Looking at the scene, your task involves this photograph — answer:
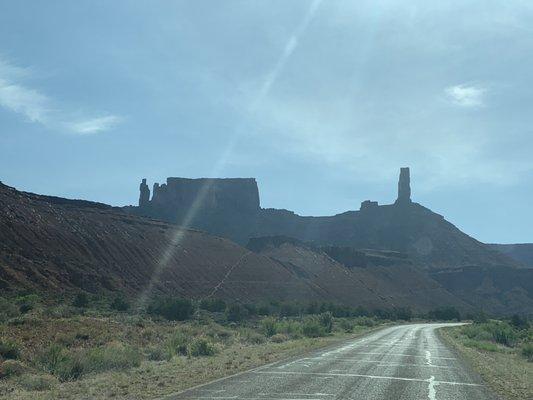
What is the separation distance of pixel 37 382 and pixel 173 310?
35918 mm

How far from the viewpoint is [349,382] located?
1812 cm

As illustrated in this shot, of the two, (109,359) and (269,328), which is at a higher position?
(269,328)

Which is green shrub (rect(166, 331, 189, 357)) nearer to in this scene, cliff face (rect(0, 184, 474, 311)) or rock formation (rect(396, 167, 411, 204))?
cliff face (rect(0, 184, 474, 311))

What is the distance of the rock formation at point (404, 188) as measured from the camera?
7328 inches

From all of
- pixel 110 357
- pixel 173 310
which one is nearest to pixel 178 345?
pixel 110 357

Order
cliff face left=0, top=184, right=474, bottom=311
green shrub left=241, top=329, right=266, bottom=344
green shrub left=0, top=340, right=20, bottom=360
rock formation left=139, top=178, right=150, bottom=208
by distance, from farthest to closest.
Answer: rock formation left=139, top=178, right=150, bottom=208 < cliff face left=0, top=184, right=474, bottom=311 < green shrub left=241, top=329, right=266, bottom=344 < green shrub left=0, top=340, right=20, bottom=360

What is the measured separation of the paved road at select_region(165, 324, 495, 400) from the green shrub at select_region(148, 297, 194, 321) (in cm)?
2699

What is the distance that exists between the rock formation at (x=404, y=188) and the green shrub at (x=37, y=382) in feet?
567

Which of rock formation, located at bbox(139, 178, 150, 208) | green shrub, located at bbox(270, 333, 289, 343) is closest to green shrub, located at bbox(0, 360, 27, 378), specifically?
green shrub, located at bbox(270, 333, 289, 343)

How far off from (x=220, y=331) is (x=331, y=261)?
87.8 metres

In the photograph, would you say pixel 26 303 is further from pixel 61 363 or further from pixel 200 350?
pixel 61 363

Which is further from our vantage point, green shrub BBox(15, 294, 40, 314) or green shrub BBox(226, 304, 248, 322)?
green shrub BBox(226, 304, 248, 322)

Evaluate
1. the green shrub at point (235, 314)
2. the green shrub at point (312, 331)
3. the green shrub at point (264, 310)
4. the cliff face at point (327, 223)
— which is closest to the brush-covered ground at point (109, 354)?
the green shrub at point (312, 331)

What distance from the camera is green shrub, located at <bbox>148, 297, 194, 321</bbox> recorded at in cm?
5190
